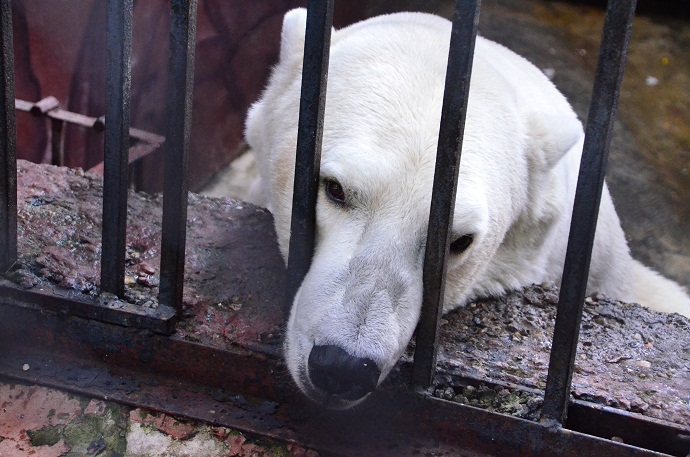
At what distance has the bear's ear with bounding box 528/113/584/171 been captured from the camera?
226 cm

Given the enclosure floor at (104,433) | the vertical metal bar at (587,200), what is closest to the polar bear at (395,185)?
the enclosure floor at (104,433)

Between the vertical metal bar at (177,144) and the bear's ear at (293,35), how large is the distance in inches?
33.8

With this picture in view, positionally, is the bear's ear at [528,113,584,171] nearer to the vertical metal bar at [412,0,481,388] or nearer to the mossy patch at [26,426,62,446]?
the vertical metal bar at [412,0,481,388]

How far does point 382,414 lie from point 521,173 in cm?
89

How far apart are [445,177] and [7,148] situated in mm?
897

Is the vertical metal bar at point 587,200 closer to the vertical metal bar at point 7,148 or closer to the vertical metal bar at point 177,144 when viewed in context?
the vertical metal bar at point 177,144

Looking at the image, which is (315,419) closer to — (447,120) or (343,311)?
(343,311)

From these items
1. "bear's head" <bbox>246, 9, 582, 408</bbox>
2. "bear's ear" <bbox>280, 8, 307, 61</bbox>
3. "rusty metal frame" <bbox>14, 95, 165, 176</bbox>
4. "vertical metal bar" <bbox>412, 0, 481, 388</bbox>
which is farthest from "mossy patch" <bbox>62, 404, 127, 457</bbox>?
"rusty metal frame" <bbox>14, 95, 165, 176</bbox>

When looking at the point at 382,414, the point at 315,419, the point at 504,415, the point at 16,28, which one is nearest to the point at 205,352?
the point at 315,419

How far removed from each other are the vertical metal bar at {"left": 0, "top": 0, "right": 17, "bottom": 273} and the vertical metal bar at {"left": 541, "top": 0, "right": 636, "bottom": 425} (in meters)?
1.12

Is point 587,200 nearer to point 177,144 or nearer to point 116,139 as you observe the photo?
point 177,144

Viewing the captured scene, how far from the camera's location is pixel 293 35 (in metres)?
2.43

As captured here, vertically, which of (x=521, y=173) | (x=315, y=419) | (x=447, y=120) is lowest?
(x=315, y=419)

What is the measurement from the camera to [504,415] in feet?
5.09
